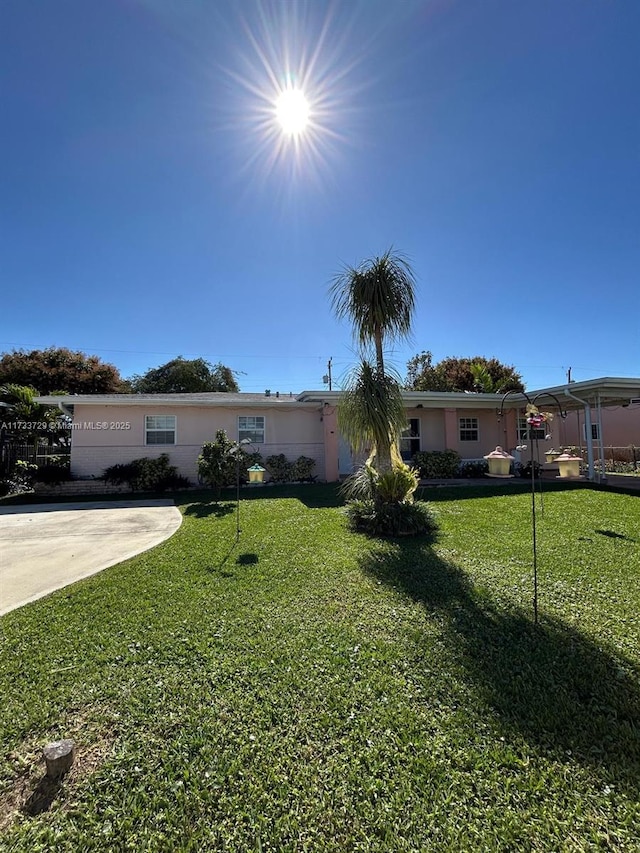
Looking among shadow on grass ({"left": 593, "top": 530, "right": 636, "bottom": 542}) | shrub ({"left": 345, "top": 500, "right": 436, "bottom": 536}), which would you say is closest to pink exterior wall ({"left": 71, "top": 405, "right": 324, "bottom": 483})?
shrub ({"left": 345, "top": 500, "right": 436, "bottom": 536})

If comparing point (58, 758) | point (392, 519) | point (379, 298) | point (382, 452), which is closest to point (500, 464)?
point (392, 519)

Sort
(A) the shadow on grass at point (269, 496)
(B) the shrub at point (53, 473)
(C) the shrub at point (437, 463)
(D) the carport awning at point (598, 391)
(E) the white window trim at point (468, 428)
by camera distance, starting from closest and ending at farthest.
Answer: (A) the shadow on grass at point (269, 496) → (D) the carport awning at point (598, 391) → (B) the shrub at point (53, 473) → (C) the shrub at point (437, 463) → (E) the white window trim at point (468, 428)

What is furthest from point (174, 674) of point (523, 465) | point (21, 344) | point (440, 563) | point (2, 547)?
point (21, 344)

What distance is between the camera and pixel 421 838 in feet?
5.49

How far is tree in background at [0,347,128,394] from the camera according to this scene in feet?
72.5

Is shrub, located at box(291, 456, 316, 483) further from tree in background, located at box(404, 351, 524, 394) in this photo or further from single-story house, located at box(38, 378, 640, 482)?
tree in background, located at box(404, 351, 524, 394)

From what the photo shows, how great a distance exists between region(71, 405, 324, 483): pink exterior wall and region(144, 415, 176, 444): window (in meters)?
0.14

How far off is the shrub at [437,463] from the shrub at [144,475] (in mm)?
9020

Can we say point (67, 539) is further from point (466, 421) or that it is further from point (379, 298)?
point (466, 421)

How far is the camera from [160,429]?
13547 millimetres

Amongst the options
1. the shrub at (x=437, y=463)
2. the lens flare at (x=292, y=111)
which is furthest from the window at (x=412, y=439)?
the lens flare at (x=292, y=111)

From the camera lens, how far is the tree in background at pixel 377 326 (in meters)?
7.27

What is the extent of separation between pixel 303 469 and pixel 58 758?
12.2 meters

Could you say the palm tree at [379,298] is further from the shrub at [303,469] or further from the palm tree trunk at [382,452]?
the shrub at [303,469]
